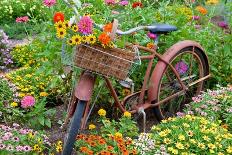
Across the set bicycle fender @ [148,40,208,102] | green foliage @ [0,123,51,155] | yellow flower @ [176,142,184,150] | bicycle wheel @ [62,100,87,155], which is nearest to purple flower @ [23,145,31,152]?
green foliage @ [0,123,51,155]

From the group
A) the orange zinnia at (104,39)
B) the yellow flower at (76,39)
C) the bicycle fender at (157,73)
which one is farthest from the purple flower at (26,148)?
the bicycle fender at (157,73)

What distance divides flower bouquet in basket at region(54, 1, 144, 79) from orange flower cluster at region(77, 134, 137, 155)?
1.83 ft

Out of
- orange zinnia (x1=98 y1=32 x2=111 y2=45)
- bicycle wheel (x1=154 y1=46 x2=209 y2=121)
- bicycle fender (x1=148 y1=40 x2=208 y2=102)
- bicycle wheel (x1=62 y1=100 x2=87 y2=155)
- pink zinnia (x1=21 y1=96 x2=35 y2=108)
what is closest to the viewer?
orange zinnia (x1=98 y1=32 x2=111 y2=45)

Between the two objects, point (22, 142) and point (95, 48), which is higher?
point (95, 48)

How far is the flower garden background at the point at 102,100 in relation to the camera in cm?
360

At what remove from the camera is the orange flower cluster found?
359 centimetres

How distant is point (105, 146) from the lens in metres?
3.68

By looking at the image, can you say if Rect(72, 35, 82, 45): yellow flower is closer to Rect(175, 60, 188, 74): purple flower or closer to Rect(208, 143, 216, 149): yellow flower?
Rect(208, 143, 216, 149): yellow flower

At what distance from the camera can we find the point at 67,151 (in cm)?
368

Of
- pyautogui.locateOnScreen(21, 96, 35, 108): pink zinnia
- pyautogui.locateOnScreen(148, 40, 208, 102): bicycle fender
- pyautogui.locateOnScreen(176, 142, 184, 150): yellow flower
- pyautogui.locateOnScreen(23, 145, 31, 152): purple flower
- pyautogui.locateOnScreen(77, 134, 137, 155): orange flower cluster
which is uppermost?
pyautogui.locateOnScreen(148, 40, 208, 102): bicycle fender

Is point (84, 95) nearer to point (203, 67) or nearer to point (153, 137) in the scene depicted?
point (153, 137)

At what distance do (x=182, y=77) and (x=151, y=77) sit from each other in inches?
23.4

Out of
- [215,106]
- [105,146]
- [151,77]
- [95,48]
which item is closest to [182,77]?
[151,77]

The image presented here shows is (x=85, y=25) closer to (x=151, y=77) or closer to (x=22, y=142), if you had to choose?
(x=22, y=142)
